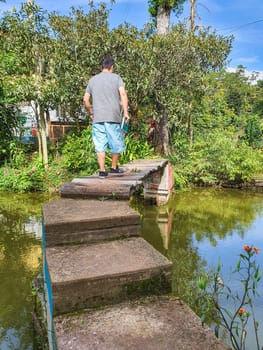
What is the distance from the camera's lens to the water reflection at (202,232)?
14.5 ft

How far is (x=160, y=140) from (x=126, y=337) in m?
9.51

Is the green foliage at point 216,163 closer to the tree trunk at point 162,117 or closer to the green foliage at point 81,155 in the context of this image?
the tree trunk at point 162,117

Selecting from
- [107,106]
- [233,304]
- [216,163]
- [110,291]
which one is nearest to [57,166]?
[216,163]

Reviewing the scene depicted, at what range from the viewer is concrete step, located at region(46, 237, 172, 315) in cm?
187

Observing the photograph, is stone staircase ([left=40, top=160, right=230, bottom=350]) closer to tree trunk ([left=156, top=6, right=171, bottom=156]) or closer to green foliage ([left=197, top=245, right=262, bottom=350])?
green foliage ([left=197, top=245, right=262, bottom=350])

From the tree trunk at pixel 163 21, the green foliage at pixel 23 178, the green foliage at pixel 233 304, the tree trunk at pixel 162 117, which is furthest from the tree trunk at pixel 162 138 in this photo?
the green foliage at pixel 233 304

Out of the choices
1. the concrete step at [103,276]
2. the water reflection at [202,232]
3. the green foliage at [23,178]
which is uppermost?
the concrete step at [103,276]

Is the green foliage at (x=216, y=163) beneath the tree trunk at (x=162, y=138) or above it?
beneath

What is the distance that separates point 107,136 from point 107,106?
1.31 ft

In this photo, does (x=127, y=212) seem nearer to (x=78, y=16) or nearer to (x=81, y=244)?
(x=81, y=244)

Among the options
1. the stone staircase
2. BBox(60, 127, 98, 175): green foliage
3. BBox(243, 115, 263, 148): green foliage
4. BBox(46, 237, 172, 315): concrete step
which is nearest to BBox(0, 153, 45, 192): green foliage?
BBox(60, 127, 98, 175): green foliage

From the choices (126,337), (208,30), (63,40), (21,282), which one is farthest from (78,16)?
(126,337)

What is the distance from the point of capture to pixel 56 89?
9258mm

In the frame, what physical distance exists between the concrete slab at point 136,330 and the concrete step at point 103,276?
0.24 feet
